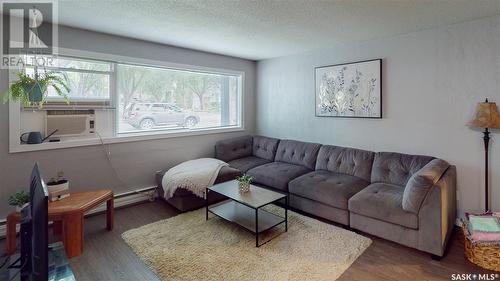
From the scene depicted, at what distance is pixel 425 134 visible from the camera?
3.14 m

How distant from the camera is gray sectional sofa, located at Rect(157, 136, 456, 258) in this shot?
2309 mm

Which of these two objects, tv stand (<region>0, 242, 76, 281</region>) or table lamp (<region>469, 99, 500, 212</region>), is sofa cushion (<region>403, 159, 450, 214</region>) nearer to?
table lamp (<region>469, 99, 500, 212</region>)

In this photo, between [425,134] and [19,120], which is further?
[425,134]

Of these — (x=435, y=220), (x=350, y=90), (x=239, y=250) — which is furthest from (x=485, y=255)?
(x=350, y=90)

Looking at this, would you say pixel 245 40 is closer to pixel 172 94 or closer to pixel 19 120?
pixel 172 94

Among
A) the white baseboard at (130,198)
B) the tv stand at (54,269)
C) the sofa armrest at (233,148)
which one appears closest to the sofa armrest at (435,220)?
the tv stand at (54,269)

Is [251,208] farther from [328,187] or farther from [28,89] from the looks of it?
[28,89]

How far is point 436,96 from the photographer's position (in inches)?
119

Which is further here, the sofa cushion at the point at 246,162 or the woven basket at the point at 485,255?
the sofa cushion at the point at 246,162

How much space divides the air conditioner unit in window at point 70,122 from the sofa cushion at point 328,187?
106 inches

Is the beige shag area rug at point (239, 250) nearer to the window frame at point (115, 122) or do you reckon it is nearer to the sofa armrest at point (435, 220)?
the sofa armrest at point (435, 220)

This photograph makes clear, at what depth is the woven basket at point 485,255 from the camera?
2113mm

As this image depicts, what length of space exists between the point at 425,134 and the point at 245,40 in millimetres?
2607

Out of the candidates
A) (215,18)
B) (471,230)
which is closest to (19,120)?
(215,18)
